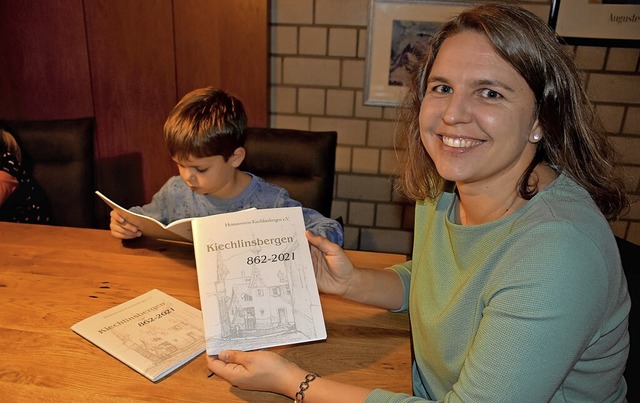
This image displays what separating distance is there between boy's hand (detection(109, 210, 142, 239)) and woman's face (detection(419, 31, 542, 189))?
0.95m

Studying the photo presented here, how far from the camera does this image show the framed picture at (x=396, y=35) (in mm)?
2523

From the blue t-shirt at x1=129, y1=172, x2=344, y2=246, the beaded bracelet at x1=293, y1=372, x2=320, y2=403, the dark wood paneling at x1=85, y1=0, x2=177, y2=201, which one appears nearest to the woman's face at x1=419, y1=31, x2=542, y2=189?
the beaded bracelet at x1=293, y1=372, x2=320, y2=403

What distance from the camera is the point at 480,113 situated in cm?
96

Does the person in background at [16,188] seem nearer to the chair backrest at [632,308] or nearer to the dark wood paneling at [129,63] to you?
the dark wood paneling at [129,63]

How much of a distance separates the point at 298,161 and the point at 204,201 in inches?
14.8

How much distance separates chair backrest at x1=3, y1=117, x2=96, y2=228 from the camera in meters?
2.03

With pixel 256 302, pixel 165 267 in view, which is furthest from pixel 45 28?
Answer: pixel 256 302

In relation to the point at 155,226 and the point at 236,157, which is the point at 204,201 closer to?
the point at 236,157

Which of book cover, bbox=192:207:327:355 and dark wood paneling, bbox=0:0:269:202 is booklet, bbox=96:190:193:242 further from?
dark wood paneling, bbox=0:0:269:202

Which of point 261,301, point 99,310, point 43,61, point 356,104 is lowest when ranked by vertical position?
point 99,310

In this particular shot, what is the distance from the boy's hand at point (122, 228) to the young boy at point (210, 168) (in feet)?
0.06

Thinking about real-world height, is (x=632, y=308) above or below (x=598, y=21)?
below

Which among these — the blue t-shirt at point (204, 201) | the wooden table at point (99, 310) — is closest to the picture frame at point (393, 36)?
the blue t-shirt at point (204, 201)

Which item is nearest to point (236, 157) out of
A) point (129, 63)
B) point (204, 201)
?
point (204, 201)
